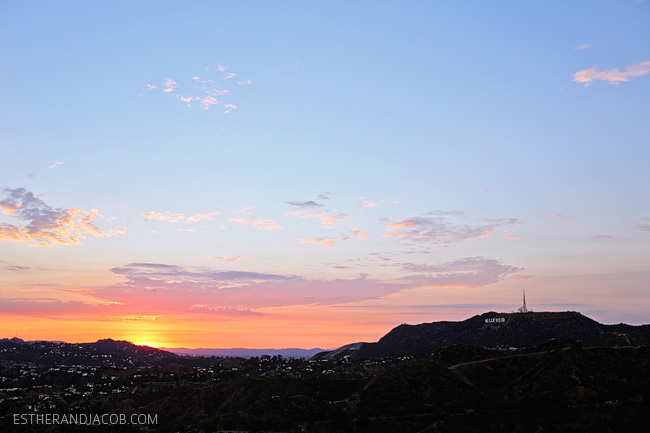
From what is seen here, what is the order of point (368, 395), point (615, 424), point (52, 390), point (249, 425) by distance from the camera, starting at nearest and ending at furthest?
point (615, 424), point (249, 425), point (368, 395), point (52, 390)

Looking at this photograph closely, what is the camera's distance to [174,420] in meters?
142

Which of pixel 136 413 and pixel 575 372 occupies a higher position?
pixel 575 372

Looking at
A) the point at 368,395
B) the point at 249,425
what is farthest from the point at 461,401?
the point at 249,425

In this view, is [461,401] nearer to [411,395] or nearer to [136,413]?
[411,395]

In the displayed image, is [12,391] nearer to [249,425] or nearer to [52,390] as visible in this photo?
[52,390]

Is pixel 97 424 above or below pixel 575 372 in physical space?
below

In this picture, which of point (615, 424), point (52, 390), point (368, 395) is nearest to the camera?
point (615, 424)

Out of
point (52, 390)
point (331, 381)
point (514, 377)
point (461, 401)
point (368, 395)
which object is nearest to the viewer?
point (461, 401)

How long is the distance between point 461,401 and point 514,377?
31.2m

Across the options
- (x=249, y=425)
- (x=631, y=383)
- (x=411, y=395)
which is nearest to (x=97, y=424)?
(x=249, y=425)

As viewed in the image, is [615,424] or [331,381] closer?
[615,424]

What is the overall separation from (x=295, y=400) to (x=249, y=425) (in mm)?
22918

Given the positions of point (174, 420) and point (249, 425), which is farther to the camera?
point (174, 420)

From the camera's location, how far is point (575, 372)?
5276 inches
